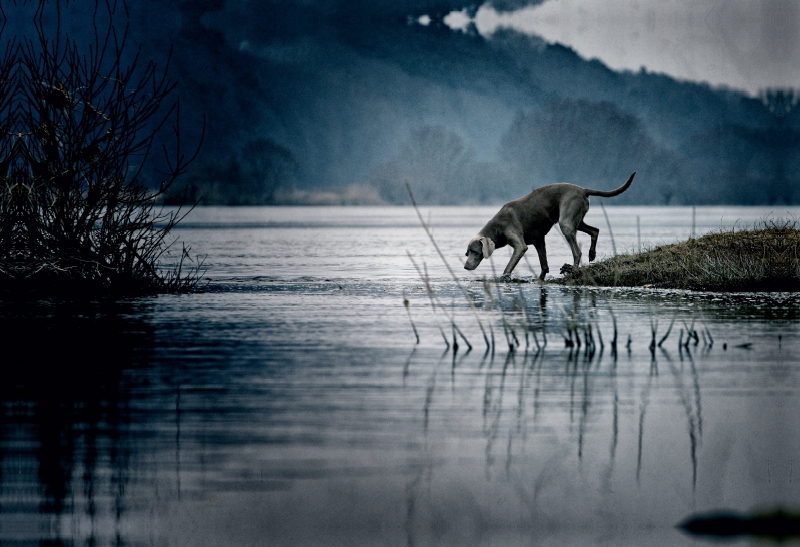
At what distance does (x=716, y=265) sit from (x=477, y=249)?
13.5 feet

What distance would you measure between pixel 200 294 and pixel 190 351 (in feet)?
20.9

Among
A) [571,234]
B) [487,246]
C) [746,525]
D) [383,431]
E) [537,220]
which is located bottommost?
[746,525]

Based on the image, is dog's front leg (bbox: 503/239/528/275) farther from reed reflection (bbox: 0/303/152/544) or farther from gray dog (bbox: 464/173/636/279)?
reed reflection (bbox: 0/303/152/544)

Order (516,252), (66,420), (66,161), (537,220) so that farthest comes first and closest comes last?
(537,220) < (516,252) < (66,161) < (66,420)

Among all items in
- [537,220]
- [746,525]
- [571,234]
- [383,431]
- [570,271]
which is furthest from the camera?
[537,220]

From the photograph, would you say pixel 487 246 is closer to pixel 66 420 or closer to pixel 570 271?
pixel 570 271

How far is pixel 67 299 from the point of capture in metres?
15.0

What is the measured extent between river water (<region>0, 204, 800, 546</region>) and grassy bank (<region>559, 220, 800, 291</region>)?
3883 mm

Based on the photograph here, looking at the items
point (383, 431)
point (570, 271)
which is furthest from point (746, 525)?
point (570, 271)

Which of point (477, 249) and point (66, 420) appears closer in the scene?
point (66, 420)

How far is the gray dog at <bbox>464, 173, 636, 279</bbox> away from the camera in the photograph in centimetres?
1780

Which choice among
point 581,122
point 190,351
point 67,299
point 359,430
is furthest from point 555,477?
point 581,122

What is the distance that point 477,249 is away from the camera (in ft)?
59.2

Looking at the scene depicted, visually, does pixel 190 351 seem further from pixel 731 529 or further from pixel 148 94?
pixel 731 529
